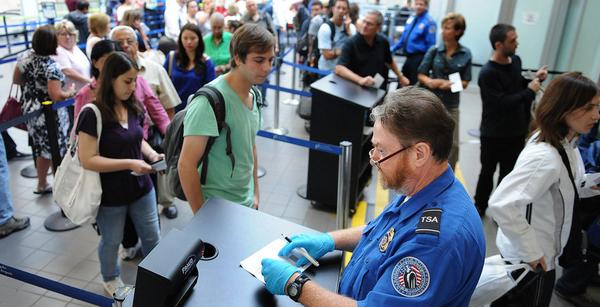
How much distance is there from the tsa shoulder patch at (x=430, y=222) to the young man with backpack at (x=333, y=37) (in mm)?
4996

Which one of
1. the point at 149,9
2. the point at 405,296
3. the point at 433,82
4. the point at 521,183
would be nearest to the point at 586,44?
the point at 433,82

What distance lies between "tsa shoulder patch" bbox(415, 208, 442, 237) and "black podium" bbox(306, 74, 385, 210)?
2.52 metres

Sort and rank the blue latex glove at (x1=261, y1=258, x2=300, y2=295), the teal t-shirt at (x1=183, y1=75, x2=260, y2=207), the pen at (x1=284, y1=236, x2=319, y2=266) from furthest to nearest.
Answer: the teal t-shirt at (x1=183, y1=75, x2=260, y2=207)
the pen at (x1=284, y1=236, x2=319, y2=266)
the blue latex glove at (x1=261, y1=258, x2=300, y2=295)

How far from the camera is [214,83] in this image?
219cm

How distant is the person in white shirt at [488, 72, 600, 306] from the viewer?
2213 millimetres

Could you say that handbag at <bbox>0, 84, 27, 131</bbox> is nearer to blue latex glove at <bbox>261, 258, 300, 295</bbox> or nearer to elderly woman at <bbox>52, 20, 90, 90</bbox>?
elderly woman at <bbox>52, 20, 90, 90</bbox>

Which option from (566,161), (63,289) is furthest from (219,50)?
(566,161)

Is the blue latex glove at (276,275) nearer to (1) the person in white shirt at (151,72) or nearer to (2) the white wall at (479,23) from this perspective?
(1) the person in white shirt at (151,72)

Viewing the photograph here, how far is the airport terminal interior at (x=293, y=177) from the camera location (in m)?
3.42

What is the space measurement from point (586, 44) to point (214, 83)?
7.12m

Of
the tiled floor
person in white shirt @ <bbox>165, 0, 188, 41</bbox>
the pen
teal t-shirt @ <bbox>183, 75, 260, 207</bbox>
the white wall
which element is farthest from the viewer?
person in white shirt @ <bbox>165, 0, 188, 41</bbox>

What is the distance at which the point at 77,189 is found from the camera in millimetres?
2744

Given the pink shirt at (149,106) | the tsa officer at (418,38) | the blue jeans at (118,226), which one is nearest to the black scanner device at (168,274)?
the blue jeans at (118,226)

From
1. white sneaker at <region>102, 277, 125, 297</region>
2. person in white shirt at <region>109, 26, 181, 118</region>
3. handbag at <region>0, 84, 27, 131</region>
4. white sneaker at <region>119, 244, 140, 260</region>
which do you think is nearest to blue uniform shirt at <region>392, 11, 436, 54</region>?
person in white shirt at <region>109, 26, 181, 118</region>
